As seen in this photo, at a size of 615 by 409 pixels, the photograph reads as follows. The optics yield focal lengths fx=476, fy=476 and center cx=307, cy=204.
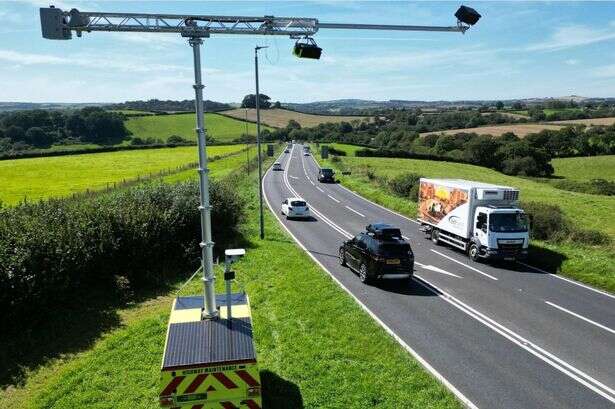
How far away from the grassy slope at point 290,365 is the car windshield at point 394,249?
261cm

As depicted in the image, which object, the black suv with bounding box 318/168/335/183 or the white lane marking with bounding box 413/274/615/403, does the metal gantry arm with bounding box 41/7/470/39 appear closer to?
the white lane marking with bounding box 413/274/615/403

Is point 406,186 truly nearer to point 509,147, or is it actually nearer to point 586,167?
point 509,147

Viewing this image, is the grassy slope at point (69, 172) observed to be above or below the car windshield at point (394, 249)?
below

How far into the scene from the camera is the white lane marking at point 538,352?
10.4 m

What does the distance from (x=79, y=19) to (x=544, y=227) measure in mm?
24025

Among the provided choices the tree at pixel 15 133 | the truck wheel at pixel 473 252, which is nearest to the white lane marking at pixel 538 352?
the truck wheel at pixel 473 252

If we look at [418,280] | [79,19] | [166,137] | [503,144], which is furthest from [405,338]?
[166,137]

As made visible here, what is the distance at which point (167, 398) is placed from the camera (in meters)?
7.94

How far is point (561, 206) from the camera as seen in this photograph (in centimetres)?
4406

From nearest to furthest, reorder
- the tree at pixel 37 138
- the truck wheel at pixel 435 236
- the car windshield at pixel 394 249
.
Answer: the car windshield at pixel 394 249
the truck wheel at pixel 435 236
the tree at pixel 37 138

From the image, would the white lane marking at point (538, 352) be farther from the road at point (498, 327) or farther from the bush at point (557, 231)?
the bush at point (557, 231)

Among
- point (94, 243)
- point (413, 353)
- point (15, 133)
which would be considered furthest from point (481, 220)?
point (15, 133)

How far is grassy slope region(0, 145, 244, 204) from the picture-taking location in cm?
4421

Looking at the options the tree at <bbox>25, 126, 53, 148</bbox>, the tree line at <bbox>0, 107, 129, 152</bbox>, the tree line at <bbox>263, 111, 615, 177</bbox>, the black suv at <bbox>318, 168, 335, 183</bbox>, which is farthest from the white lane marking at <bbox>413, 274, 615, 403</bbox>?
the tree at <bbox>25, 126, 53, 148</bbox>
